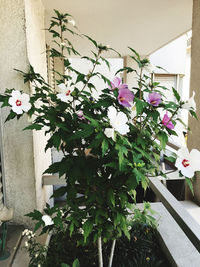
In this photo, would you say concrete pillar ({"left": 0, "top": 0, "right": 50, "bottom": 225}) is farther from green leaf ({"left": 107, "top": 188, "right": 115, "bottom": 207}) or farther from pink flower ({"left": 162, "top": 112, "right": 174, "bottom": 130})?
pink flower ({"left": 162, "top": 112, "right": 174, "bottom": 130})

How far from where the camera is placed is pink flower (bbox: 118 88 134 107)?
74cm

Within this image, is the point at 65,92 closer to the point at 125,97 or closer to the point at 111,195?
the point at 125,97

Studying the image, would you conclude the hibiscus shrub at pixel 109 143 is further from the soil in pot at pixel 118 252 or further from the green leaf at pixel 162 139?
the soil in pot at pixel 118 252

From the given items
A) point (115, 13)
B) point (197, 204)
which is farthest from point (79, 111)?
point (115, 13)

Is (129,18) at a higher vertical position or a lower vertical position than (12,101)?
higher

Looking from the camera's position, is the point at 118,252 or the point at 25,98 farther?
the point at 118,252

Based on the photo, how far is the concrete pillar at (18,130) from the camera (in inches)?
54.4

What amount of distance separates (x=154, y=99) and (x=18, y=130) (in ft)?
3.51

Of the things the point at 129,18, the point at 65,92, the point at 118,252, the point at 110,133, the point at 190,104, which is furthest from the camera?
the point at 129,18

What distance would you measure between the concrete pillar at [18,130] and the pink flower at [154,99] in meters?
1.00

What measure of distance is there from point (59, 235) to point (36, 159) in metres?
0.57

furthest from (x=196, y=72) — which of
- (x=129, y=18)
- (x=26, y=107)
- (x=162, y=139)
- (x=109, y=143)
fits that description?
(x=26, y=107)

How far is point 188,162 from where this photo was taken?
2.23ft

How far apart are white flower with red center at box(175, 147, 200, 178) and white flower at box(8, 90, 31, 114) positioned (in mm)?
575
